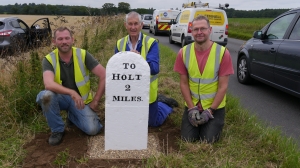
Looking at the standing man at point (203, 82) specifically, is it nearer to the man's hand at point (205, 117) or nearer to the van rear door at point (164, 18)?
the man's hand at point (205, 117)

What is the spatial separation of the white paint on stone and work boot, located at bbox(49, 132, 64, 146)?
2.08 feet

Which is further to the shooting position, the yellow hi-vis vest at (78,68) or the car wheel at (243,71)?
the car wheel at (243,71)

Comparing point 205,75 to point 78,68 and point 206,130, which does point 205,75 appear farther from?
point 78,68

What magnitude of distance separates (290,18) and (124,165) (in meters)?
4.11

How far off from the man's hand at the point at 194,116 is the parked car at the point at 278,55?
6.88 ft

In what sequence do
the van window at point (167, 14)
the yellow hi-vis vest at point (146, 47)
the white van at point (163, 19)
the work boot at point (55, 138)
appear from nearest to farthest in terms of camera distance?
the work boot at point (55, 138), the yellow hi-vis vest at point (146, 47), the white van at point (163, 19), the van window at point (167, 14)

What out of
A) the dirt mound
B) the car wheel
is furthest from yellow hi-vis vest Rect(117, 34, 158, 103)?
the car wheel

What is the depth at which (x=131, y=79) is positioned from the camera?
10.3 feet

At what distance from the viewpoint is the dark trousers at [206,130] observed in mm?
3506

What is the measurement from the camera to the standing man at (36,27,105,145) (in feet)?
11.1

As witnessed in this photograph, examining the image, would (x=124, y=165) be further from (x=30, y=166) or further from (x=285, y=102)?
(x=285, y=102)

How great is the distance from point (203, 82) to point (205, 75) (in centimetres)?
9

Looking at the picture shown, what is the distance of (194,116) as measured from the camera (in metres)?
3.48

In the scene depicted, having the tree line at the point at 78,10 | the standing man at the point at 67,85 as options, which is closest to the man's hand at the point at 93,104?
the standing man at the point at 67,85
